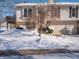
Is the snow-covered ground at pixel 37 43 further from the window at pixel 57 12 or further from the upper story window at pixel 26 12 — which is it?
the upper story window at pixel 26 12

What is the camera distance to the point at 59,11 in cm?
3619

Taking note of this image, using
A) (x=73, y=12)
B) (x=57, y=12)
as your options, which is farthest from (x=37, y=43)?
(x=73, y=12)

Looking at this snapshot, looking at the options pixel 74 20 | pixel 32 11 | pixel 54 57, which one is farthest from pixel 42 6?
pixel 54 57

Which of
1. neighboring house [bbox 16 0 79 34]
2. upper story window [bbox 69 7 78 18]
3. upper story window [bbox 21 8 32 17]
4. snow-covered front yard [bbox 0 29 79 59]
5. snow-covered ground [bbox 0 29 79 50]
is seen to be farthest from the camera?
upper story window [bbox 21 8 32 17]

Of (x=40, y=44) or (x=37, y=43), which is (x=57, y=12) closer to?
(x=37, y=43)

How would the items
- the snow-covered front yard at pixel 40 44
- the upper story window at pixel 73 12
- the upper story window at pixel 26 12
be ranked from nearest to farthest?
the snow-covered front yard at pixel 40 44, the upper story window at pixel 73 12, the upper story window at pixel 26 12

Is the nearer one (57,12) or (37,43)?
(37,43)

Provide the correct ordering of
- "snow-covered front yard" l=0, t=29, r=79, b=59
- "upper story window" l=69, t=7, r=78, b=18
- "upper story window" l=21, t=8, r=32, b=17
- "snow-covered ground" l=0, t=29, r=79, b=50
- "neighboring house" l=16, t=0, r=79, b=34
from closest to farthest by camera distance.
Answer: "snow-covered front yard" l=0, t=29, r=79, b=59 < "snow-covered ground" l=0, t=29, r=79, b=50 < "neighboring house" l=16, t=0, r=79, b=34 < "upper story window" l=69, t=7, r=78, b=18 < "upper story window" l=21, t=8, r=32, b=17

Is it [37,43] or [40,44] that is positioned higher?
[40,44]

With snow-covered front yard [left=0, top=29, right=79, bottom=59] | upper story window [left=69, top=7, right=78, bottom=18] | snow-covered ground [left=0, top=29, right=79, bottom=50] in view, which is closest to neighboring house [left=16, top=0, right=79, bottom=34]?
upper story window [left=69, top=7, right=78, bottom=18]

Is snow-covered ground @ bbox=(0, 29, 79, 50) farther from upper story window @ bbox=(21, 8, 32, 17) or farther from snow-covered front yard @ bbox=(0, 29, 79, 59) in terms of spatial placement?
upper story window @ bbox=(21, 8, 32, 17)

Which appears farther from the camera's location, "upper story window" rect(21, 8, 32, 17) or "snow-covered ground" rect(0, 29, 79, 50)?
"upper story window" rect(21, 8, 32, 17)

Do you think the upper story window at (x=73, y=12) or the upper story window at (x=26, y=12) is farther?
the upper story window at (x=26, y=12)

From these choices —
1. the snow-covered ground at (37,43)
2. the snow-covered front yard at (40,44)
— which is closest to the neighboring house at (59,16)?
the snow-covered ground at (37,43)
